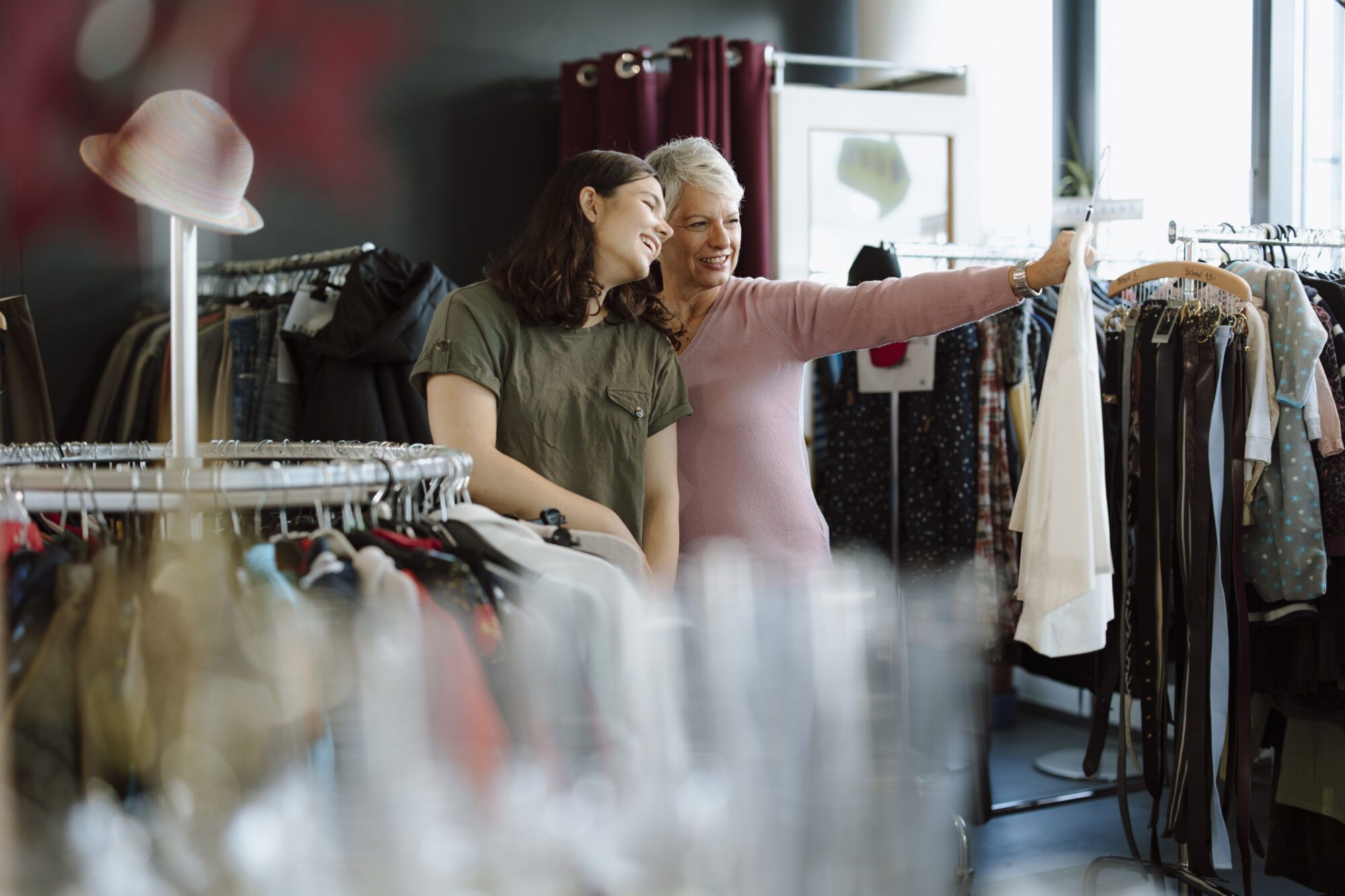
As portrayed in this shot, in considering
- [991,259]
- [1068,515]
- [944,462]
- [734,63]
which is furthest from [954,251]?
[1068,515]

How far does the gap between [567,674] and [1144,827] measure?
265 cm

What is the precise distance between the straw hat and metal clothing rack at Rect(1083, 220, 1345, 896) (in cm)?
192

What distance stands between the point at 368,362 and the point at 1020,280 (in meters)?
1.88

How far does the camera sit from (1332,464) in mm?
2338

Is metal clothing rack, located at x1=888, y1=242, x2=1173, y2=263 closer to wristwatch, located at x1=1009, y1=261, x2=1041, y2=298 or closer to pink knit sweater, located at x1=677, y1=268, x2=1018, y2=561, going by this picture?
pink knit sweater, located at x1=677, y1=268, x2=1018, y2=561

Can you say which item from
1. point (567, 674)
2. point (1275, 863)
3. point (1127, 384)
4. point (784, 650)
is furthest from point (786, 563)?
point (1275, 863)

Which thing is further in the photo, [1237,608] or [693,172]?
[1237,608]

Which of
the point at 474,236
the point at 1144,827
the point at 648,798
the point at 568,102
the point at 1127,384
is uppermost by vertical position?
the point at 568,102

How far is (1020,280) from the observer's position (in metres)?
1.83

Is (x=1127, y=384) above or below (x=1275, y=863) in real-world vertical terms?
above

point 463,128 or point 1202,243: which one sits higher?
point 463,128

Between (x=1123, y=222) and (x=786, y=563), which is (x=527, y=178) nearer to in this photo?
(x=1123, y=222)

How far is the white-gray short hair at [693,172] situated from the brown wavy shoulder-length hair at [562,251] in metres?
0.25

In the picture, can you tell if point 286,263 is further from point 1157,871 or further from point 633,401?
point 1157,871
